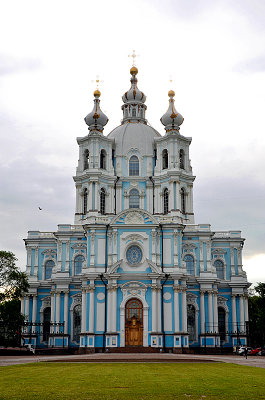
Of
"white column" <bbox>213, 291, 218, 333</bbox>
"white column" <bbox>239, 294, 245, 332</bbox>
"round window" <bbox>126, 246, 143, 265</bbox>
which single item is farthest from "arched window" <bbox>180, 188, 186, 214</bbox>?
"white column" <bbox>239, 294, 245, 332</bbox>

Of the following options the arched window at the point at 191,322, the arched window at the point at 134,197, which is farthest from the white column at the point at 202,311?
the arched window at the point at 134,197

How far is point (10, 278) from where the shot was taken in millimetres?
42000

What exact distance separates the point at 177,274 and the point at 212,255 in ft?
28.0

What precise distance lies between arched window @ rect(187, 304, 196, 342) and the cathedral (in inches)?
3.9

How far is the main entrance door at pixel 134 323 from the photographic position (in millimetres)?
45594

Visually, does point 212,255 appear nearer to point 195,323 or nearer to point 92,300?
point 195,323

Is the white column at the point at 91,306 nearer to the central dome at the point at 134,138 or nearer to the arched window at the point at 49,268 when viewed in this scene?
the arched window at the point at 49,268

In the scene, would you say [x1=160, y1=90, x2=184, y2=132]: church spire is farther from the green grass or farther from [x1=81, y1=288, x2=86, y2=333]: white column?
the green grass

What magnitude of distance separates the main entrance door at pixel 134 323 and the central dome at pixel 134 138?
18.4 metres

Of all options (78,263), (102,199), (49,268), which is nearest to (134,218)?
(102,199)

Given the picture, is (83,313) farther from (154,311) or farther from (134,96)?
(134,96)

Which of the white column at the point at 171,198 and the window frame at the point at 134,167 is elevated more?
the window frame at the point at 134,167

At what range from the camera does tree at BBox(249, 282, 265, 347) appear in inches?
2115

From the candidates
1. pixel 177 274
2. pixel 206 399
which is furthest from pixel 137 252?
pixel 206 399
